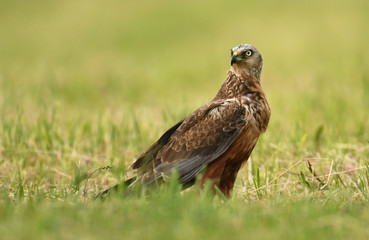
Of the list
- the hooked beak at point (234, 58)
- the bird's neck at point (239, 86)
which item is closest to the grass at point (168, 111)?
the bird's neck at point (239, 86)

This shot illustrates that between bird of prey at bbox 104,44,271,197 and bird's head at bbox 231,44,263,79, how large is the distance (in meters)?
0.02

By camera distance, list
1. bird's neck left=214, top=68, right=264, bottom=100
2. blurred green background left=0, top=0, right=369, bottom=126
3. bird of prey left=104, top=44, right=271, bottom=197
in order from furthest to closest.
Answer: blurred green background left=0, top=0, right=369, bottom=126, bird's neck left=214, top=68, right=264, bottom=100, bird of prey left=104, top=44, right=271, bottom=197

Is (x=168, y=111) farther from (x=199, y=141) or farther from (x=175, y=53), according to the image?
(x=175, y=53)

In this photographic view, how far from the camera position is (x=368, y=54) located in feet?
39.7

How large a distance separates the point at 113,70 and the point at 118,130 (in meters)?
5.69

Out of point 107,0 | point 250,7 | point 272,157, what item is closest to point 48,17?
point 107,0

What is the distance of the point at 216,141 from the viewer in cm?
499

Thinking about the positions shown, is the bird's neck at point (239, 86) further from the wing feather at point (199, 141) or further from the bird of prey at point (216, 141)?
the wing feather at point (199, 141)

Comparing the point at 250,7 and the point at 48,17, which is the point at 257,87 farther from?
the point at 48,17

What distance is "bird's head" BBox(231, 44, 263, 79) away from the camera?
5355mm

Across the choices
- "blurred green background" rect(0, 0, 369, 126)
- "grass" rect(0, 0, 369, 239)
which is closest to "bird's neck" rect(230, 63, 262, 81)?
"grass" rect(0, 0, 369, 239)

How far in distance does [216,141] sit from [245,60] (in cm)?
80

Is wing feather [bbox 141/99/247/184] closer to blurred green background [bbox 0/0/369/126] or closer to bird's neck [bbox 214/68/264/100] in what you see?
bird's neck [bbox 214/68/264/100]

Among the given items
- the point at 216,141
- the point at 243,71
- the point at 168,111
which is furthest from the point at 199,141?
the point at 168,111
